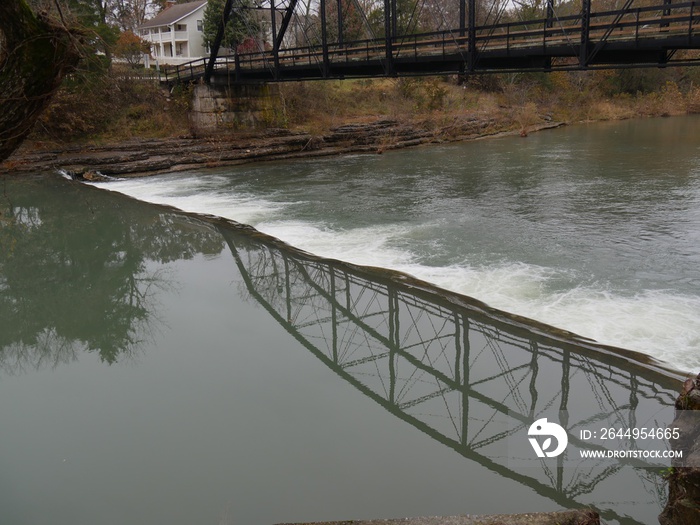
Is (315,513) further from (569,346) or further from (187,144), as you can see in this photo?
(187,144)

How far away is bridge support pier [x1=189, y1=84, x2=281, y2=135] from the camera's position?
33.8 metres

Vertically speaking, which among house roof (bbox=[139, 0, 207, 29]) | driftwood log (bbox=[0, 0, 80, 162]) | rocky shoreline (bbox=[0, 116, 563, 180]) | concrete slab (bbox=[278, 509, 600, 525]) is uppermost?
house roof (bbox=[139, 0, 207, 29])

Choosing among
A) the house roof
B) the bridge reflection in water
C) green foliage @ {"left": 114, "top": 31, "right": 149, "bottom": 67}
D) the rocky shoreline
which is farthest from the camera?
the house roof

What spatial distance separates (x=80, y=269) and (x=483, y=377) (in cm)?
964

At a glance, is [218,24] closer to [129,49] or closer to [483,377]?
[129,49]

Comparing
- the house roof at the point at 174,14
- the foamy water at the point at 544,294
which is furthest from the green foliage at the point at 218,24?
the foamy water at the point at 544,294

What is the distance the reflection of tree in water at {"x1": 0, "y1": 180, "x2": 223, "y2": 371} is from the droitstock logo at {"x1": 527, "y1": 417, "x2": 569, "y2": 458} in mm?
5942

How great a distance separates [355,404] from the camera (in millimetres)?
7480

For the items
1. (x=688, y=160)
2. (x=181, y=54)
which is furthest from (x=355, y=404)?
(x=181, y=54)

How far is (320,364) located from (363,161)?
71.2 ft

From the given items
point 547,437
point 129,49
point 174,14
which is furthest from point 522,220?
point 174,14

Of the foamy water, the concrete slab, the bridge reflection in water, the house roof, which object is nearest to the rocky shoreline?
the foamy water

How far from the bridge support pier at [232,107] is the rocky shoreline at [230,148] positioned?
50.3 inches

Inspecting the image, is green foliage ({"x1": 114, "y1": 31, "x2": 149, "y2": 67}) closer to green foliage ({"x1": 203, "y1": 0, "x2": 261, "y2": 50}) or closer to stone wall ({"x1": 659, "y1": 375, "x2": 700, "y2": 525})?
green foliage ({"x1": 203, "y1": 0, "x2": 261, "y2": 50})
